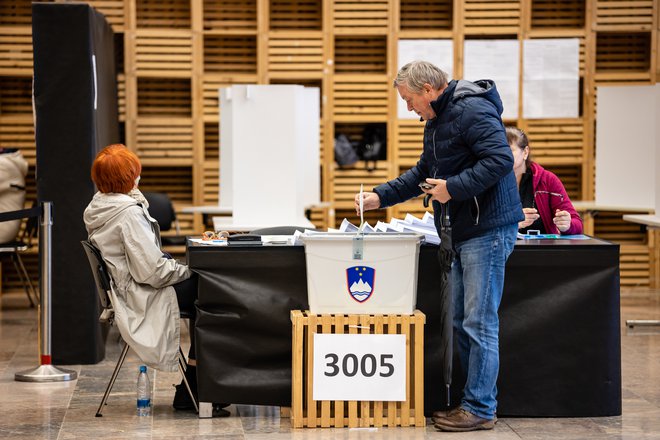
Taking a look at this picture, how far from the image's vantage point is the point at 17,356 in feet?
23.0

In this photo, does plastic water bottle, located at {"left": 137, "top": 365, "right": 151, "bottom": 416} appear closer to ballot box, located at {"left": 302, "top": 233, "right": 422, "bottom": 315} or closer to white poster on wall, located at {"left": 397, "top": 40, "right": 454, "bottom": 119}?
ballot box, located at {"left": 302, "top": 233, "right": 422, "bottom": 315}

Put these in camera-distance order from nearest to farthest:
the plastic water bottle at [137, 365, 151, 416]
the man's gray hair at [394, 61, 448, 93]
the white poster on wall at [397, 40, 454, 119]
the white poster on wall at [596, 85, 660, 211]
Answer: the man's gray hair at [394, 61, 448, 93] → the plastic water bottle at [137, 365, 151, 416] → the white poster on wall at [596, 85, 660, 211] → the white poster on wall at [397, 40, 454, 119]

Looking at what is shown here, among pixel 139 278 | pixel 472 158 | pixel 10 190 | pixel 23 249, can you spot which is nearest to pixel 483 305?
pixel 472 158

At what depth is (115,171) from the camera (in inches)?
199

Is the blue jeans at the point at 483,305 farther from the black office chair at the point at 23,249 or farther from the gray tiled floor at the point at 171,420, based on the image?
the black office chair at the point at 23,249

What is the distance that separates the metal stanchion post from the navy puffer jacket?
252 cm

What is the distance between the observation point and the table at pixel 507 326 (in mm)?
5027

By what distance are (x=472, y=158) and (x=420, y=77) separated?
1.41ft

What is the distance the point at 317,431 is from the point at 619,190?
5337mm

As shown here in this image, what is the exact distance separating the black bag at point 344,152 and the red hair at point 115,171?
16.7ft

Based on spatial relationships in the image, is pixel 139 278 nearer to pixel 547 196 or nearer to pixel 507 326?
pixel 507 326

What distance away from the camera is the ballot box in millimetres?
4809

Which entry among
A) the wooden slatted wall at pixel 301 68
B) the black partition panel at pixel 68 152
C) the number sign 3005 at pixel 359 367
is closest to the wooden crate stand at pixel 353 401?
the number sign 3005 at pixel 359 367

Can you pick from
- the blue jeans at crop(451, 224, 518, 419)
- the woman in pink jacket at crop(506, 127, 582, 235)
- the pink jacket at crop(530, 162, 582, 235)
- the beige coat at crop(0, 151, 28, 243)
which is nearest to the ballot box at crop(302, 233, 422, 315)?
the blue jeans at crop(451, 224, 518, 419)
